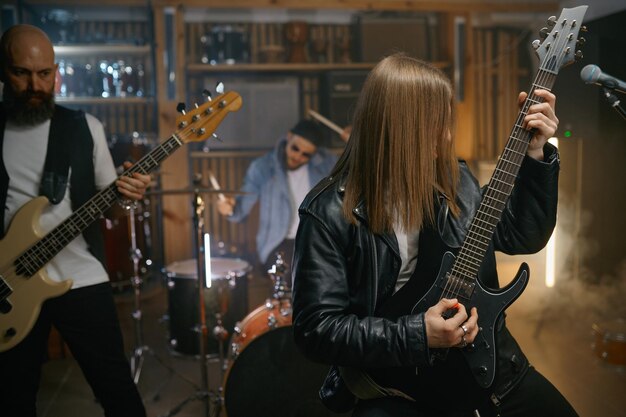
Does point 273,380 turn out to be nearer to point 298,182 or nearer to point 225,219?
point 298,182

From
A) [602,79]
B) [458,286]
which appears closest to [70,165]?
[458,286]

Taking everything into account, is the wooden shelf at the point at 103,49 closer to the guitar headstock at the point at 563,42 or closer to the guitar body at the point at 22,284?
the guitar body at the point at 22,284

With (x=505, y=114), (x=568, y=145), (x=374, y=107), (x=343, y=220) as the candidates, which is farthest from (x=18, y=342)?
(x=505, y=114)

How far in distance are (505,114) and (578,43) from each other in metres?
4.55

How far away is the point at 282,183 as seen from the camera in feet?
14.9

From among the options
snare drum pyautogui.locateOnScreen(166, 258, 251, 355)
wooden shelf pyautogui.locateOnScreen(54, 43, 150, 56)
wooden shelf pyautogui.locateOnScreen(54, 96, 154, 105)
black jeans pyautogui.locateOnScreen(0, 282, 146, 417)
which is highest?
wooden shelf pyautogui.locateOnScreen(54, 43, 150, 56)

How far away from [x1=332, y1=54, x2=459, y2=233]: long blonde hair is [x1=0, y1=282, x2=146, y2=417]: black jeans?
1.17m

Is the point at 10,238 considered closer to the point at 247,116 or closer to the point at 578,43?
the point at 578,43

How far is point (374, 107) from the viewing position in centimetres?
154

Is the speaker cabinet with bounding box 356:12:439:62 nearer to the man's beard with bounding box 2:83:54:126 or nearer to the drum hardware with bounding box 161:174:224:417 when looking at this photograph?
the drum hardware with bounding box 161:174:224:417

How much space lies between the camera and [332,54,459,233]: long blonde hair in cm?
152

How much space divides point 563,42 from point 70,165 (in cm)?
168

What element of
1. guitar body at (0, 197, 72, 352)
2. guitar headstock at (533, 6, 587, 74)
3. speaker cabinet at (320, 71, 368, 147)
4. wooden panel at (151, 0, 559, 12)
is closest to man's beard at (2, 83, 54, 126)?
guitar body at (0, 197, 72, 352)

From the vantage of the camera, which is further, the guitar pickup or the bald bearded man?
the bald bearded man
